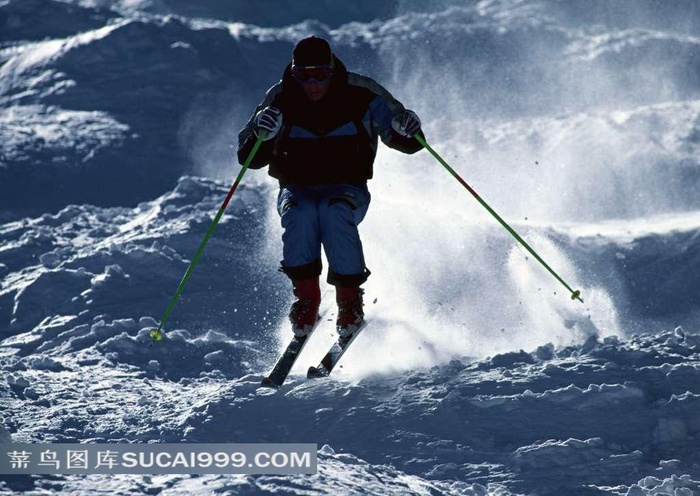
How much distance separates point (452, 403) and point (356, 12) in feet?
81.4

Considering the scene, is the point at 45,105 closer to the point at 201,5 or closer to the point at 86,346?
the point at 201,5

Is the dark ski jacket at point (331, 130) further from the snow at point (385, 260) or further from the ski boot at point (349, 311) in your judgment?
the snow at point (385, 260)

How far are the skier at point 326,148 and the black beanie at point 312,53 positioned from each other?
6 centimetres

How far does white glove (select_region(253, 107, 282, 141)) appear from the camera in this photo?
8617mm

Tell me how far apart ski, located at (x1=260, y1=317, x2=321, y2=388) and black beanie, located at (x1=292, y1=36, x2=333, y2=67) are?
238 cm

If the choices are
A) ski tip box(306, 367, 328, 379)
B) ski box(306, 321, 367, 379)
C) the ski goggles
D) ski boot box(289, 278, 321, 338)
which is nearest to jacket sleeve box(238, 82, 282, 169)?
the ski goggles

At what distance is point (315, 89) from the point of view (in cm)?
868

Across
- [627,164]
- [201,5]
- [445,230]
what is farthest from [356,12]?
[445,230]

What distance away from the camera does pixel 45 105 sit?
81.0 ft

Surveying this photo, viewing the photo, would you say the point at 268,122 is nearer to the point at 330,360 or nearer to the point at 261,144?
the point at 261,144

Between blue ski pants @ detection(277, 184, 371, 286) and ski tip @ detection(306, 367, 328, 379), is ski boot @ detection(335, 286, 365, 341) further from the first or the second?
ski tip @ detection(306, 367, 328, 379)

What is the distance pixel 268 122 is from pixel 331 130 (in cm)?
54

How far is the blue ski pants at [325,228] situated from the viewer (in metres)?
8.84

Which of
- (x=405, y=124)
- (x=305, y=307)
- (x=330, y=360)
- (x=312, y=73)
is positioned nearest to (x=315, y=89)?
(x=312, y=73)
